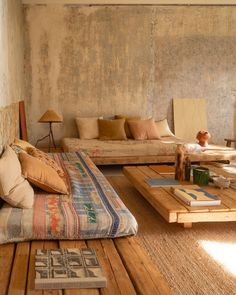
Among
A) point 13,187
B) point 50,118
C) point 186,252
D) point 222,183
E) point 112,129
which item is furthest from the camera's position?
point 112,129

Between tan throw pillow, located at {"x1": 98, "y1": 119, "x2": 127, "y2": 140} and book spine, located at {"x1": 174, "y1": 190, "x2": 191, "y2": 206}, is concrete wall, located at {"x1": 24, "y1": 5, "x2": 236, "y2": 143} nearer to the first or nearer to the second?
tan throw pillow, located at {"x1": 98, "y1": 119, "x2": 127, "y2": 140}

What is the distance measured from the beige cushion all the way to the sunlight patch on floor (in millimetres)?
3440

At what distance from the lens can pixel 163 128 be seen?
6.38 metres

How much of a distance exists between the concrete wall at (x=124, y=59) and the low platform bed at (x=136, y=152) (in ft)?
3.68

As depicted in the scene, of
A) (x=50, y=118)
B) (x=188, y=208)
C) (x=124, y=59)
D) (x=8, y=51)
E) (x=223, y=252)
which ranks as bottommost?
(x=223, y=252)

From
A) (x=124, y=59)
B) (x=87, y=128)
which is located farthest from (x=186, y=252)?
(x=124, y=59)

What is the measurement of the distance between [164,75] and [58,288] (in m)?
5.41

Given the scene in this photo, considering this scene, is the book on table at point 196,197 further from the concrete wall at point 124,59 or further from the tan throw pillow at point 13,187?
the concrete wall at point 124,59

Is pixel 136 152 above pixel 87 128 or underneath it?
underneath

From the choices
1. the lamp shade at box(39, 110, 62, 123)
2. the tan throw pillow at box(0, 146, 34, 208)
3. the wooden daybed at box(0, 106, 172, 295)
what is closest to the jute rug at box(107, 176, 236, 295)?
the wooden daybed at box(0, 106, 172, 295)

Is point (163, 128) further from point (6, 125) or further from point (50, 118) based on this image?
point (6, 125)

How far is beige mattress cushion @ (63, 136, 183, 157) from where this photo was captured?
16.9ft

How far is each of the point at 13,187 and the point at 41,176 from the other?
311 mm

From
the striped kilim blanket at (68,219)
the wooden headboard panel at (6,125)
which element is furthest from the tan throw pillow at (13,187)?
the wooden headboard panel at (6,125)
